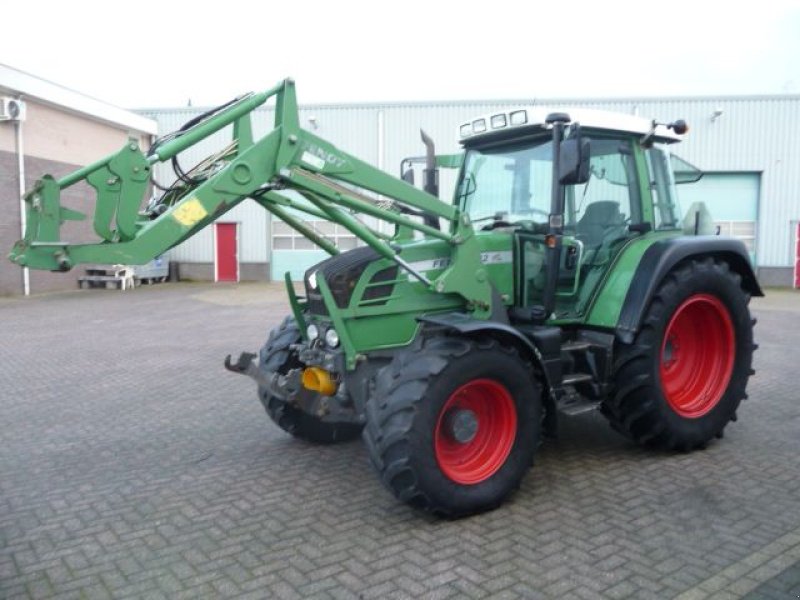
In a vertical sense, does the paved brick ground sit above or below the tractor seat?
below

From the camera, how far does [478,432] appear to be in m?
4.45

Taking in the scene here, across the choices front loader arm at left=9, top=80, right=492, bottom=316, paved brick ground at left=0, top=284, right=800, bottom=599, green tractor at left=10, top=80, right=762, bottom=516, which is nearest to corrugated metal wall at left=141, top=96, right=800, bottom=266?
paved brick ground at left=0, top=284, right=800, bottom=599

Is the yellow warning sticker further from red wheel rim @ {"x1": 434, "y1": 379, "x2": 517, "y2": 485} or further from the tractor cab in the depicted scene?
the tractor cab

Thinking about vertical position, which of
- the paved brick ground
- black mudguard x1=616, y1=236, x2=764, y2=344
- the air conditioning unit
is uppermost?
the air conditioning unit

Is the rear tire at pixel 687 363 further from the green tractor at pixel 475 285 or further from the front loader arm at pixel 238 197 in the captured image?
the front loader arm at pixel 238 197

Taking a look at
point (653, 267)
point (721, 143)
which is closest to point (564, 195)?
point (653, 267)

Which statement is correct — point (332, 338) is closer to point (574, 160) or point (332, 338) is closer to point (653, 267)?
point (574, 160)

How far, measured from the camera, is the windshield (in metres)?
5.19

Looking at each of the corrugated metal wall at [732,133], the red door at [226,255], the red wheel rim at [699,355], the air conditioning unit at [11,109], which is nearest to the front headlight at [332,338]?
the red wheel rim at [699,355]

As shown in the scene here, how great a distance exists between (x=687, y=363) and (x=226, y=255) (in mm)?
19945

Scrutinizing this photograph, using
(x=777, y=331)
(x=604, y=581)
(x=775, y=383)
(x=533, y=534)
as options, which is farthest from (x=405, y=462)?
(x=777, y=331)

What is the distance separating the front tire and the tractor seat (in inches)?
55.8

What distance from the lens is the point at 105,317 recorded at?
1429cm

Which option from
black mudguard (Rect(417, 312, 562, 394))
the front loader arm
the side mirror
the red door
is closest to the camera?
the front loader arm
